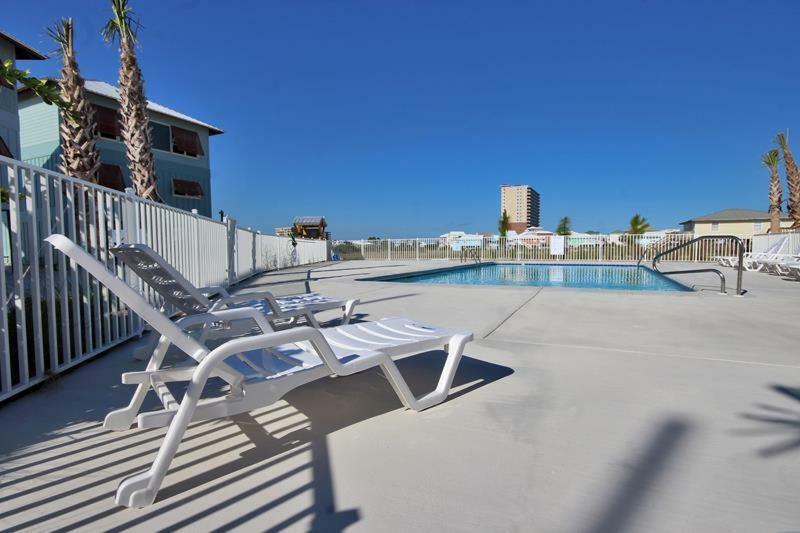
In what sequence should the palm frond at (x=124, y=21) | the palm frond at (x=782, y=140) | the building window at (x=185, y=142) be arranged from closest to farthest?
the palm frond at (x=124, y=21)
the building window at (x=185, y=142)
the palm frond at (x=782, y=140)

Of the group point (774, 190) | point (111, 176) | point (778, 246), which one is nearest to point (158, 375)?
point (778, 246)

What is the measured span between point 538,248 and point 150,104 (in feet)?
64.3

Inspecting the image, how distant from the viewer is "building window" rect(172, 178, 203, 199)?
18250 mm

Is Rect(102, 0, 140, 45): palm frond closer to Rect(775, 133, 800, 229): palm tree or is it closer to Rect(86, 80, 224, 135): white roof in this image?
Rect(86, 80, 224, 135): white roof

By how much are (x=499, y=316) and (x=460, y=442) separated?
3.37 meters

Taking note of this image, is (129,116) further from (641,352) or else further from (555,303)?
(641,352)

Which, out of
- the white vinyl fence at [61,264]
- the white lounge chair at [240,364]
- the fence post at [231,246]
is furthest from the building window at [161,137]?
the white lounge chair at [240,364]

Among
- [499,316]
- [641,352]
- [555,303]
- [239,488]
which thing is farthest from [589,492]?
[555,303]

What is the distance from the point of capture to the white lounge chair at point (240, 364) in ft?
5.33

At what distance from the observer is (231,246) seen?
9492 millimetres

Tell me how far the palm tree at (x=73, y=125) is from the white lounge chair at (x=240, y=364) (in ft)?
27.8

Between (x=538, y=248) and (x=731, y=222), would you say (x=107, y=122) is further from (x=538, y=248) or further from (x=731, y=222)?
(x=731, y=222)

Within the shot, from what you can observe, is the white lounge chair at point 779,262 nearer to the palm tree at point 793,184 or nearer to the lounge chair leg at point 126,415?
the palm tree at point 793,184

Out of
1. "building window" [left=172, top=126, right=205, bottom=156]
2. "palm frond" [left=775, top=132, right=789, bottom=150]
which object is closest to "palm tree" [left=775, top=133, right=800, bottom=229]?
"palm frond" [left=775, top=132, right=789, bottom=150]
